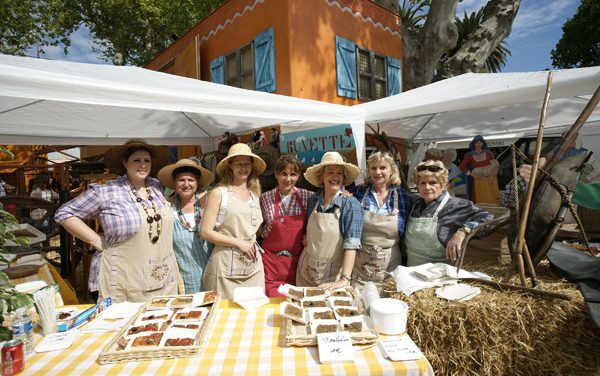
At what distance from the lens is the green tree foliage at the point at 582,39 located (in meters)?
17.9

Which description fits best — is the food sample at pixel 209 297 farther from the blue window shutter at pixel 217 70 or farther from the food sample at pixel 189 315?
the blue window shutter at pixel 217 70

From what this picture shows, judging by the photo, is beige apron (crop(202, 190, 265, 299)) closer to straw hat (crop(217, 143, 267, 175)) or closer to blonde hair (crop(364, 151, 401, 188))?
straw hat (crop(217, 143, 267, 175))

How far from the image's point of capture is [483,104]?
285 centimetres

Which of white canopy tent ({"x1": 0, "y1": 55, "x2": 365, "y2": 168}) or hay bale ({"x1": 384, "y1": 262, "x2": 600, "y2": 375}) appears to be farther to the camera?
white canopy tent ({"x1": 0, "y1": 55, "x2": 365, "y2": 168})

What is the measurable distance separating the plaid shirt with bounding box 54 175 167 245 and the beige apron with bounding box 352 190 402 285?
1666 millimetres

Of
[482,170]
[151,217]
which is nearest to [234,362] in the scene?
[151,217]

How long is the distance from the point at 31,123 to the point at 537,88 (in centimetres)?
508

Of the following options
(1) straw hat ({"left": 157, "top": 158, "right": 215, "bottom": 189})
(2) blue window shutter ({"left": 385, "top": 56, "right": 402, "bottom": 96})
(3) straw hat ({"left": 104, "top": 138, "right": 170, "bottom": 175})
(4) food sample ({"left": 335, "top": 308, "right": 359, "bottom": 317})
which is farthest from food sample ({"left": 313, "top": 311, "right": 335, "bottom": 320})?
(2) blue window shutter ({"left": 385, "top": 56, "right": 402, "bottom": 96})

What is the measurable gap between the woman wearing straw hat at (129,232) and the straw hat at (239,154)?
21.1 inches

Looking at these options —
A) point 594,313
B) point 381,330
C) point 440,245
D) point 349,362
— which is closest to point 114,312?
point 349,362

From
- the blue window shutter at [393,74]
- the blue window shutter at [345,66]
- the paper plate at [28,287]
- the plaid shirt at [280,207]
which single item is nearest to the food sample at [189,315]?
the paper plate at [28,287]

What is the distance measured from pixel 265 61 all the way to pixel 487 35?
19.8 feet

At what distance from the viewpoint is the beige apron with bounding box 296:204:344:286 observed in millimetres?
2404

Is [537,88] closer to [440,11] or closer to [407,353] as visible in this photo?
[407,353]
